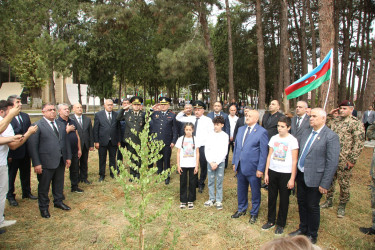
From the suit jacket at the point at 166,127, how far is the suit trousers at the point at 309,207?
324 centimetres

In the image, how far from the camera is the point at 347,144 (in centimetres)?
456

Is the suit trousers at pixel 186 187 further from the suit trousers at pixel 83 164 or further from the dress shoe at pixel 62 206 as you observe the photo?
the suit trousers at pixel 83 164

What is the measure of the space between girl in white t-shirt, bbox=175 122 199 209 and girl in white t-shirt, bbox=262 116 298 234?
146 cm

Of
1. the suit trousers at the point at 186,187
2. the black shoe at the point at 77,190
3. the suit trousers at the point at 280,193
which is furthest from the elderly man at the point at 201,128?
the black shoe at the point at 77,190

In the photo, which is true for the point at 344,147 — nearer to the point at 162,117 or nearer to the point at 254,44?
the point at 162,117

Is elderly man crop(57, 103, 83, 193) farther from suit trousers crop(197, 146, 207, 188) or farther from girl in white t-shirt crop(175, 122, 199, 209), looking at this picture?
suit trousers crop(197, 146, 207, 188)

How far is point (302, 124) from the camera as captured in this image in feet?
17.2

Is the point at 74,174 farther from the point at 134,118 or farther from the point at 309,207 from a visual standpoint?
the point at 309,207

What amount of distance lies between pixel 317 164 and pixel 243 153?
1180mm

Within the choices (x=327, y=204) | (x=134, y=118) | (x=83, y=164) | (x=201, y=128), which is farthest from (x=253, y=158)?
(x=83, y=164)

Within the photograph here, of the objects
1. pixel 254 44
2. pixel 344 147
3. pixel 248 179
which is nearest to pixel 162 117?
pixel 248 179

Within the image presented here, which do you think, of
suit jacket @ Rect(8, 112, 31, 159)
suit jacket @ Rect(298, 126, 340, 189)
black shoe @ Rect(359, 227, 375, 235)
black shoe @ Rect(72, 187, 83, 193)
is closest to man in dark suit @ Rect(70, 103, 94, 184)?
black shoe @ Rect(72, 187, 83, 193)

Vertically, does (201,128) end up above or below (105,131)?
above

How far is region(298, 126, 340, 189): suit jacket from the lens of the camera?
3.59 m
